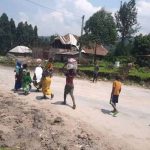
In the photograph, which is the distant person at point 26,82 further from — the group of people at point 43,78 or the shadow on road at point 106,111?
the shadow on road at point 106,111

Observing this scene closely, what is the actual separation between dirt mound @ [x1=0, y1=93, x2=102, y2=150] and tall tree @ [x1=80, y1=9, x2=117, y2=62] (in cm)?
4330

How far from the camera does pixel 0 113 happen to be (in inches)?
656

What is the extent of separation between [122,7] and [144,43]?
1577 centimetres

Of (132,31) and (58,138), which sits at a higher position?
(132,31)

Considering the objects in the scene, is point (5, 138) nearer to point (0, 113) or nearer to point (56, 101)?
point (0, 113)

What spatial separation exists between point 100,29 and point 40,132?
48.0 meters

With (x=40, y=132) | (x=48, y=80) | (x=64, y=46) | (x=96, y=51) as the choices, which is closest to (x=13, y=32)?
(x=96, y=51)

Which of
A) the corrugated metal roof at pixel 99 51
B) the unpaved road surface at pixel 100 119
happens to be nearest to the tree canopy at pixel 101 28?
the corrugated metal roof at pixel 99 51

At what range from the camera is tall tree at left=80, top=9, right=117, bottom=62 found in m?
60.3

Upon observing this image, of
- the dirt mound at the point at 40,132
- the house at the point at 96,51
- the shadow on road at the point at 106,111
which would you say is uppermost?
the house at the point at 96,51

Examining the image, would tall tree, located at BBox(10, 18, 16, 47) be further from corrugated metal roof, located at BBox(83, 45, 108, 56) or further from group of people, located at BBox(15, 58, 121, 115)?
group of people, located at BBox(15, 58, 121, 115)

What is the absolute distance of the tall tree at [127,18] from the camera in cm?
6544

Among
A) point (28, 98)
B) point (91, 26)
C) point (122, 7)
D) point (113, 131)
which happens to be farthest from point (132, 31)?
point (113, 131)

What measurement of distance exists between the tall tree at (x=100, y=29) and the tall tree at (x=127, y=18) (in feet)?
7.34
